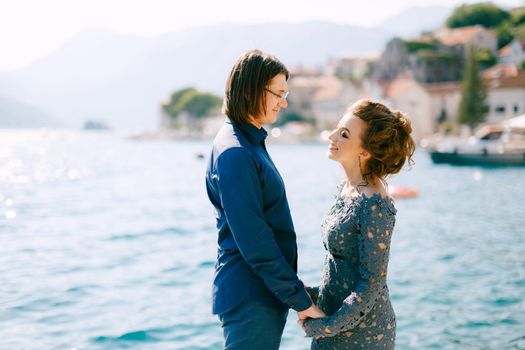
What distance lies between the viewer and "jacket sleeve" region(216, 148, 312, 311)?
105 inches

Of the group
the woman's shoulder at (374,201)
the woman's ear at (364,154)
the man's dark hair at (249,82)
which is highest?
the man's dark hair at (249,82)

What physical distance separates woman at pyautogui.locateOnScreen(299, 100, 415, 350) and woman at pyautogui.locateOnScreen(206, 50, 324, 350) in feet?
0.50

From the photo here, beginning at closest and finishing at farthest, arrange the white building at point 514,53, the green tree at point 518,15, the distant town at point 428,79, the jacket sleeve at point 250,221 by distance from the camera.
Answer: the jacket sleeve at point 250,221 < the distant town at point 428,79 < the white building at point 514,53 < the green tree at point 518,15

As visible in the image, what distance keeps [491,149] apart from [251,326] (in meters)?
40.2

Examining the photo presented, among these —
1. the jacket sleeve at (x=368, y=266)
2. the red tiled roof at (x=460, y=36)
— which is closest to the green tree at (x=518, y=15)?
the red tiled roof at (x=460, y=36)

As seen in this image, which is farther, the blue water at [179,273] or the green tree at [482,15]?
the green tree at [482,15]

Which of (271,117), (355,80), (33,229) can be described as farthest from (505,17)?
(271,117)

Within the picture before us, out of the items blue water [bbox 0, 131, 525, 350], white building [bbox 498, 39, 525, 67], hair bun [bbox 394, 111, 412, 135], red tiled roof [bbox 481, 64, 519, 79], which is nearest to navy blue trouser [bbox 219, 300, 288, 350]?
hair bun [bbox 394, 111, 412, 135]

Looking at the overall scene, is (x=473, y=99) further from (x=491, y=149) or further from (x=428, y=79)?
(x=428, y=79)

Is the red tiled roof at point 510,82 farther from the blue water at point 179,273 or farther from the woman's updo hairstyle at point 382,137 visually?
the woman's updo hairstyle at point 382,137

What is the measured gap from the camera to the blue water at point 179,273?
7172 millimetres

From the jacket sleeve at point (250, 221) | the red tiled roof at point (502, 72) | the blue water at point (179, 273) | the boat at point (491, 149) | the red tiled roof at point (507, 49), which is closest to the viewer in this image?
the jacket sleeve at point (250, 221)

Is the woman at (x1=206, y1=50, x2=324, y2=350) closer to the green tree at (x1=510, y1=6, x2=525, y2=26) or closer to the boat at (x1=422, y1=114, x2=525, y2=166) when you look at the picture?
the boat at (x1=422, y1=114, x2=525, y2=166)

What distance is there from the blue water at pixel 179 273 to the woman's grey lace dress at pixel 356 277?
4.03m
